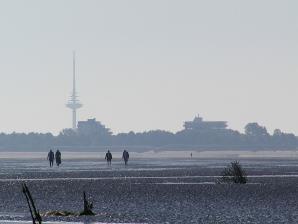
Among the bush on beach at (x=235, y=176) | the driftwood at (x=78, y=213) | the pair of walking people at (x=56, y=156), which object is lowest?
the driftwood at (x=78, y=213)

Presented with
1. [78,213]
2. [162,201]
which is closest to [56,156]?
[162,201]

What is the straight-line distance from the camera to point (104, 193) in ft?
135

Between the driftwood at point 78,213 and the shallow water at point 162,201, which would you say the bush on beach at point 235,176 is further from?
the driftwood at point 78,213

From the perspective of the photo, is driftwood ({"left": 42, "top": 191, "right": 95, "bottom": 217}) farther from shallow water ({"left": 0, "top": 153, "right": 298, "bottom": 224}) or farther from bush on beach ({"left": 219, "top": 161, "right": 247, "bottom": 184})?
bush on beach ({"left": 219, "top": 161, "right": 247, "bottom": 184})

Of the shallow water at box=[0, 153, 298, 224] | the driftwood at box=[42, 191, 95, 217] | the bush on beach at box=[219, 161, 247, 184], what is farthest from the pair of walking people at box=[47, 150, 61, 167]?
the driftwood at box=[42, 191, 95, 217]

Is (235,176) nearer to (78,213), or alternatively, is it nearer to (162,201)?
(162,201)

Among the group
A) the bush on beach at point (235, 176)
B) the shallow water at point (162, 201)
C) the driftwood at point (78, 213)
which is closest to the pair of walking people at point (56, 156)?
the shallow water at point (162, 201)

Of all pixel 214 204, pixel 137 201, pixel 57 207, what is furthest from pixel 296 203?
pixel 57 207

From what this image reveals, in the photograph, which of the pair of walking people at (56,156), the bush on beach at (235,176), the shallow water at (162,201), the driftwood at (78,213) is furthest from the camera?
the pair of walking people at (56,156)

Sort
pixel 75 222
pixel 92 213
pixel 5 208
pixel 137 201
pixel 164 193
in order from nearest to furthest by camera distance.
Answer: pixel 75 222 → pixel 92 213 → pixel 5 208 → pixel 137 201 → pixel 164 193

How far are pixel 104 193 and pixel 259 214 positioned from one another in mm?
12651

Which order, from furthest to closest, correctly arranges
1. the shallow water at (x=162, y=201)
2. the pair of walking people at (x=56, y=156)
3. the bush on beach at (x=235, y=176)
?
1. the pair of walking people at (x=56, y=156)
2. the bush on beach at (x=235, y=176)
3. the shallow water at (x=162, y=201)

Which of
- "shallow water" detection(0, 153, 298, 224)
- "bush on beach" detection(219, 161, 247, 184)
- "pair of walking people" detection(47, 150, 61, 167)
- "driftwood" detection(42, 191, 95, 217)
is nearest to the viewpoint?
"shallow water" detection(0, 153, 298, 224)

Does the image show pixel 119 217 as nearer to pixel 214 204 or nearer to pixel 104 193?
pixel 214 204
